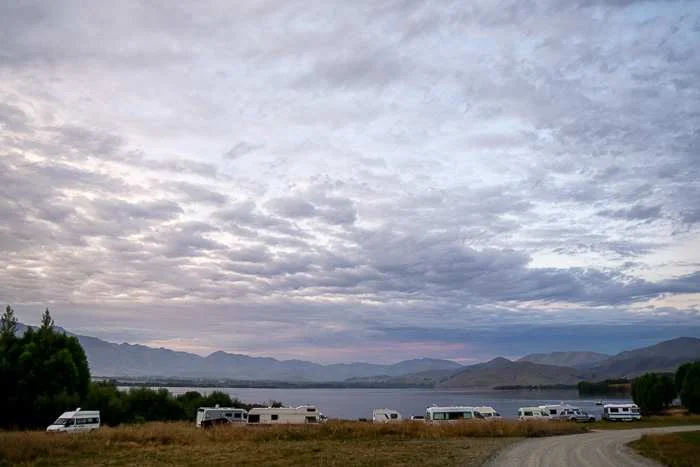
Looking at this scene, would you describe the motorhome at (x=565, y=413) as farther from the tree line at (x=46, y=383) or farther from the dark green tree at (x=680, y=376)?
the tree line at (x=46, y=383)

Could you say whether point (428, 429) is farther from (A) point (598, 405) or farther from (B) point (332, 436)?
(A) point (598, 405)

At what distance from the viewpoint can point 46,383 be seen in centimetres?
5369

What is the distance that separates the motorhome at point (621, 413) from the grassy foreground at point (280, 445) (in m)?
19.8

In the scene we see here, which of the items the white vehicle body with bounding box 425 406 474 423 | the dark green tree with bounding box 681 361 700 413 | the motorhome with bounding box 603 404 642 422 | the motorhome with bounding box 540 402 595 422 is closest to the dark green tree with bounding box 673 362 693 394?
the dark green tree with bounding box 681 361 700 413

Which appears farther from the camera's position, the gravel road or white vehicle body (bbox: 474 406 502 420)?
white vehicle body (bbox: 474 406 502 420)

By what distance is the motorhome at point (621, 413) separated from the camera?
66.6 meters

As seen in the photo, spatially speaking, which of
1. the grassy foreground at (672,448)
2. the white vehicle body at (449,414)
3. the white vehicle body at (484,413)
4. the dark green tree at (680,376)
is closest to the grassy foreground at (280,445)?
the grassy foreground at (672,448)

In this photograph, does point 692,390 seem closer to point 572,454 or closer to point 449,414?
point 449,414

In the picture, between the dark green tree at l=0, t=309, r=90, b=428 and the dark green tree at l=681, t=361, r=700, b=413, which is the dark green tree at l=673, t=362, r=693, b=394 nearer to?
the dark green tree at l=681, t=361, r=700, b=413

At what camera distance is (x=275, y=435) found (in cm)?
4141

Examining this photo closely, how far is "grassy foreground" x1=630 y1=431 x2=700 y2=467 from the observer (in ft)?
86.7

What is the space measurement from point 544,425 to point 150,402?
38.1 meters

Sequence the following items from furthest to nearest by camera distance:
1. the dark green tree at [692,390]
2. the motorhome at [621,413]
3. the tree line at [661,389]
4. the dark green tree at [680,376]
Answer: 1. the dark green tree at [680,376]
2. the tree line at [661,389]
3. the dark green tree at [692,390]
4. the motorhome at [621,413]

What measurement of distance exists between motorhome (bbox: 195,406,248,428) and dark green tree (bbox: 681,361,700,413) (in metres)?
53.1
